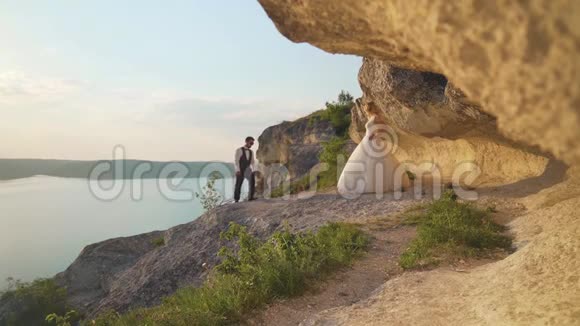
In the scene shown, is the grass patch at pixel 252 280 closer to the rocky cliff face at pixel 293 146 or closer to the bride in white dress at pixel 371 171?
the bride in white dress at pixel 371 171

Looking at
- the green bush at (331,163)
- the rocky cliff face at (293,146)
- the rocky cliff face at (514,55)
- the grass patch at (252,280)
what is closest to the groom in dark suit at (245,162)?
the green bush at (331,163)

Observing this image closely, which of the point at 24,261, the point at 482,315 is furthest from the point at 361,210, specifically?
the point at 24,261

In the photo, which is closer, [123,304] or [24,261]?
[123,304]

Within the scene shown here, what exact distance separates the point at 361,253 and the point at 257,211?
5723 mm

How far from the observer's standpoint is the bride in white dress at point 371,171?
11.7 m

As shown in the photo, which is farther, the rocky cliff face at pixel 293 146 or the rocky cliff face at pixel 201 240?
the rocky cliff face at pixel 293 146

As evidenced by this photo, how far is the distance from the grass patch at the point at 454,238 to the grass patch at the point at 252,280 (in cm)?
91

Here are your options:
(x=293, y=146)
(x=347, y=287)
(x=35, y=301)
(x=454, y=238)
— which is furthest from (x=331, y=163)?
(x=347, y=287)

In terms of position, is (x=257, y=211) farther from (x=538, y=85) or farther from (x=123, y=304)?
(x=538, y=85)

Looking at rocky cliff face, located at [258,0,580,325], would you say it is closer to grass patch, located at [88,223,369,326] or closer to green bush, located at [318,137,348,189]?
grass patch, located at [88,223,369,326]

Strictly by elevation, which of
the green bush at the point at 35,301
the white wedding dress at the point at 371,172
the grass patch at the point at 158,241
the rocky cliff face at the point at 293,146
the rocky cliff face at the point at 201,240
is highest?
the rocky cliff face at the point at 293,146

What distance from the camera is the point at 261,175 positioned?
27.1 metres

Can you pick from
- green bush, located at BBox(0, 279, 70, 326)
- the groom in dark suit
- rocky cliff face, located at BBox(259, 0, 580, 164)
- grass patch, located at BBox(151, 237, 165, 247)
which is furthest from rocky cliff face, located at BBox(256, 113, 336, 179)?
rocky cliff face, located at BBox(259, 0, 580, 164)

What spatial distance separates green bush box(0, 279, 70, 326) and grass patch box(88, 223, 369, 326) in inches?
443
